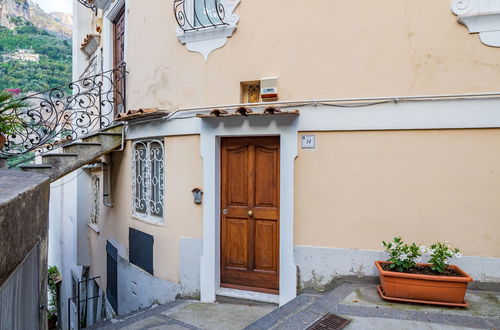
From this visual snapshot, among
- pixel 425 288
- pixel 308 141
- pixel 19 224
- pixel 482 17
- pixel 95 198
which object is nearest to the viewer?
pixel 19 224

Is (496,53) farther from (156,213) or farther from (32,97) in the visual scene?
(32,97)

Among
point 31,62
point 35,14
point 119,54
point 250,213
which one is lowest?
point 250,213

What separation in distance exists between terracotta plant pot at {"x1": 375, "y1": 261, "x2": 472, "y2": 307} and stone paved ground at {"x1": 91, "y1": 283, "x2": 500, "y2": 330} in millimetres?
90

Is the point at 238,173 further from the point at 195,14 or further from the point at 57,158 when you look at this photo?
the point at 57,158

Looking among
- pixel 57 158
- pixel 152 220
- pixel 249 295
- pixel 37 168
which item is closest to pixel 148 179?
pixel 152 220

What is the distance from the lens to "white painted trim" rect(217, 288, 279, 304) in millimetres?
5273

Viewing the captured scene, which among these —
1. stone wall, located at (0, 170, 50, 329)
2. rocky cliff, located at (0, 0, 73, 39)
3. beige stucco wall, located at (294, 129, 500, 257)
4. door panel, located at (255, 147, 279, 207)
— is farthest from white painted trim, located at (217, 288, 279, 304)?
rocky cliff, located at (0, 0, 73, 39)

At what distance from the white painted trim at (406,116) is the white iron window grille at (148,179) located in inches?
90.3

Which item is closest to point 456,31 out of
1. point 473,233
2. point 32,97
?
point 473,233

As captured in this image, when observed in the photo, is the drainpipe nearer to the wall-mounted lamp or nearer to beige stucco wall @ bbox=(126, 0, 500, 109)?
beige stucco wall @ bbox=(126, 0, 500, 109)

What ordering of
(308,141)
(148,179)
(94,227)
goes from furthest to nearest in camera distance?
(94,227), (148,179), (308,141)

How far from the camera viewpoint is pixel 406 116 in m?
4.59

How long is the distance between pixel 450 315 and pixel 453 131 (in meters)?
2.25

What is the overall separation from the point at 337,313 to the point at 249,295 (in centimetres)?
177
